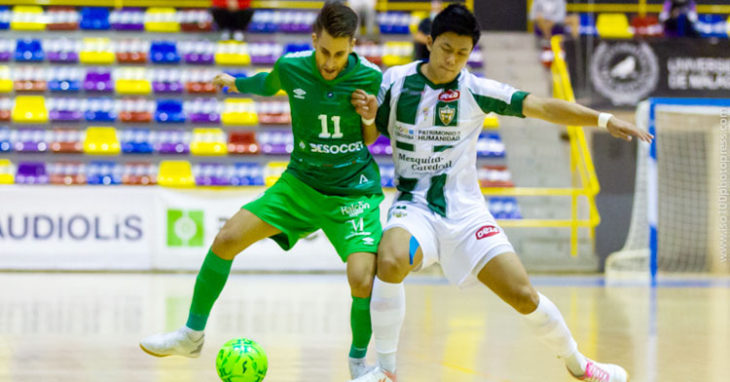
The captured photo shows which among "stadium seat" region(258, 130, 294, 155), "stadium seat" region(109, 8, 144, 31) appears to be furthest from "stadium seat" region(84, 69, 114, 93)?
"stadium seat" region(258, 130, 294, 155)

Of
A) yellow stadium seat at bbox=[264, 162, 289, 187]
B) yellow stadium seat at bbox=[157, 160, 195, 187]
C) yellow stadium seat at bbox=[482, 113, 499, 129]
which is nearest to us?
yellow stadium seat at bbox=[157, 160, 195, 187]

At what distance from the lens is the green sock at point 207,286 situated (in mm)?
4785

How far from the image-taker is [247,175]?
13.1 metres

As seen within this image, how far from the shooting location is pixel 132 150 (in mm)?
13383


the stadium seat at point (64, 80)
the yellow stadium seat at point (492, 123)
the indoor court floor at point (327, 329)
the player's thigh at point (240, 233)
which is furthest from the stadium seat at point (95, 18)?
the player's thigh at point (240, 233)

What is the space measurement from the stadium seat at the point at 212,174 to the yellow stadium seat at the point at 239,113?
0.72 meters

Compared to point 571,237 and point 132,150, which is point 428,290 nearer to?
point 571,237

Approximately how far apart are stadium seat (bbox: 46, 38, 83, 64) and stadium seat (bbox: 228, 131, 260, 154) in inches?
112

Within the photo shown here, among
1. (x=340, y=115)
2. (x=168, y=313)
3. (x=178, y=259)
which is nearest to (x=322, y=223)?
(x=340, y=115)

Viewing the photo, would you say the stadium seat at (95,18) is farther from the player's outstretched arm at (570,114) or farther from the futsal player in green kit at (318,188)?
the player's outstretched arm at (570,114)

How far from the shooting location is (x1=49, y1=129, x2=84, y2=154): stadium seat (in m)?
13.3

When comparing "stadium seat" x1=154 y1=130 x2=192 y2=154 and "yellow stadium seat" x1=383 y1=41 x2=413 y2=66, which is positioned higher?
"yellow stadium seat" x1=383 y1=41 x2=413 y2=66

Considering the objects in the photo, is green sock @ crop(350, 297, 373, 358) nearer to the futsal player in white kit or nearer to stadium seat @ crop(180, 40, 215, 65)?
the futsal player in white kit

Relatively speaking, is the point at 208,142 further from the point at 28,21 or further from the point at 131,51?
the point at 28,21
